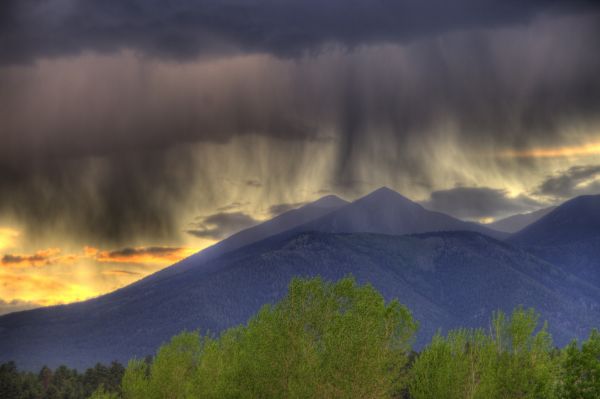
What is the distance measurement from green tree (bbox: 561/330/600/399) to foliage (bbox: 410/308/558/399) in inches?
798

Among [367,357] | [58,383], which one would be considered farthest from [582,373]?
[58,383]

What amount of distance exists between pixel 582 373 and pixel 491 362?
95.3ft

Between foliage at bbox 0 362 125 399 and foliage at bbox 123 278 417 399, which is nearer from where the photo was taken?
foliage at bbox 123 278 417 399

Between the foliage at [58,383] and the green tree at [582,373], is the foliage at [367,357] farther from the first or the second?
the foliage at [58,383]

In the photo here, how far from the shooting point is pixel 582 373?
4334 cm

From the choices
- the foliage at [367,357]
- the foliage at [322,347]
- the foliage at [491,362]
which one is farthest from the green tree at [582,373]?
the foliage at [491,362]

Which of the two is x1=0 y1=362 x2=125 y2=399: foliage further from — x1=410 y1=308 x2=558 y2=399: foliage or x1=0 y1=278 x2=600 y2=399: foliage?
x1=410 y1=308 x2=558 y2=399: foliage

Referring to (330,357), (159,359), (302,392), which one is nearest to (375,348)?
(330,357)

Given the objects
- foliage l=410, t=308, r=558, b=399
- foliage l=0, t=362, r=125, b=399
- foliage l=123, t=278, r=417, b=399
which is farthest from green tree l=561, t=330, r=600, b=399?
foliage l=0, t=362, r=125, b=399

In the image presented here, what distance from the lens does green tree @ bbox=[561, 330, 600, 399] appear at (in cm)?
4240

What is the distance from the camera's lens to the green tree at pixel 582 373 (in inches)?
1669

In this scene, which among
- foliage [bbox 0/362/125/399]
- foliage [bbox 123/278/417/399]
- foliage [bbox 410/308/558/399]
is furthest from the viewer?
foliage [bbox 0/362/125/399]

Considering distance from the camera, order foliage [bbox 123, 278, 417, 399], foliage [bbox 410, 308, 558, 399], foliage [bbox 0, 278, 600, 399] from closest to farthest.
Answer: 1. foliage [bbox 0, 278, 600, 399]
2. foliage [bbox 123, 278, 417, 399]
3. foliage [bbox 410, 308, 558, 399]

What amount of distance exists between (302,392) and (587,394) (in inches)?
1030
